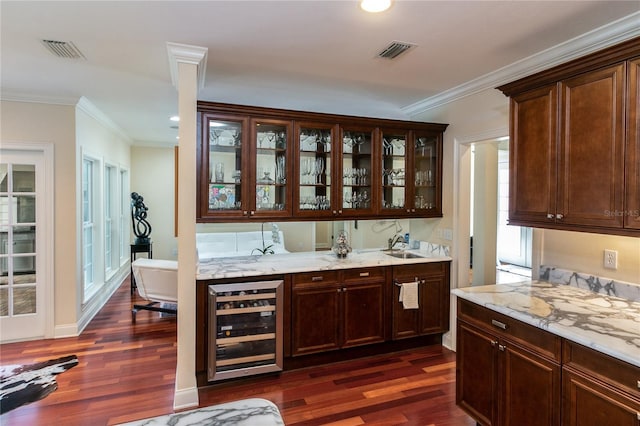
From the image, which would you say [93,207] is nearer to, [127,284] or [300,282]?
[127,284]

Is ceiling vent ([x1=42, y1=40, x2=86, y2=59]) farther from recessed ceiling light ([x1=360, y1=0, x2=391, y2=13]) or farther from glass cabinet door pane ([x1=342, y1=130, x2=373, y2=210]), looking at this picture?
glass cabinet door pane ([x1=342, y1=130, x2=373, y2=210])

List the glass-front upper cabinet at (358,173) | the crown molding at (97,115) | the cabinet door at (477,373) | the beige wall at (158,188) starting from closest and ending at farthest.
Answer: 1. the cabinet door at (477,373)
2. the glass-front upper cabinet at (358,173)
3. the crown molding at (97,115)
4. the beige wall at (158,188)

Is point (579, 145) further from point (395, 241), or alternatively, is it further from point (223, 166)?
point (223, 166)

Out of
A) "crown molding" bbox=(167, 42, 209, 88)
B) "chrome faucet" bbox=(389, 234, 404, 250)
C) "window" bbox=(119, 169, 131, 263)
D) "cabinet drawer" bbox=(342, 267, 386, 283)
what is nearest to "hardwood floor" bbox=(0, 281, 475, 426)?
"cabinet drawer" bbox=(342, 267, 386, 283)

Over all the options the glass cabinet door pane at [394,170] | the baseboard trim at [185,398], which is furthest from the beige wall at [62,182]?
the glass cabinet door pane at [394,170]

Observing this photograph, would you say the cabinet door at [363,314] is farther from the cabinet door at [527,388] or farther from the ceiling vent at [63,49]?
the ceiling vent at [63,49]

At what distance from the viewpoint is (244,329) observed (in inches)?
119

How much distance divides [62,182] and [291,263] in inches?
108

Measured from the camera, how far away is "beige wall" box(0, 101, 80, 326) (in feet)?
12.6

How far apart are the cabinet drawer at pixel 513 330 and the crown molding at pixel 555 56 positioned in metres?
1.86

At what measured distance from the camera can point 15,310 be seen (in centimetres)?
390

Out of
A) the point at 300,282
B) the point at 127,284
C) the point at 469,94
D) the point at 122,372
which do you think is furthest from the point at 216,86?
the point at 127,284

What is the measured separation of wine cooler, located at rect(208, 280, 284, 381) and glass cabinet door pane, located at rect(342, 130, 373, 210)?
3.88ft

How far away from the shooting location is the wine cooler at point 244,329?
115 inches
